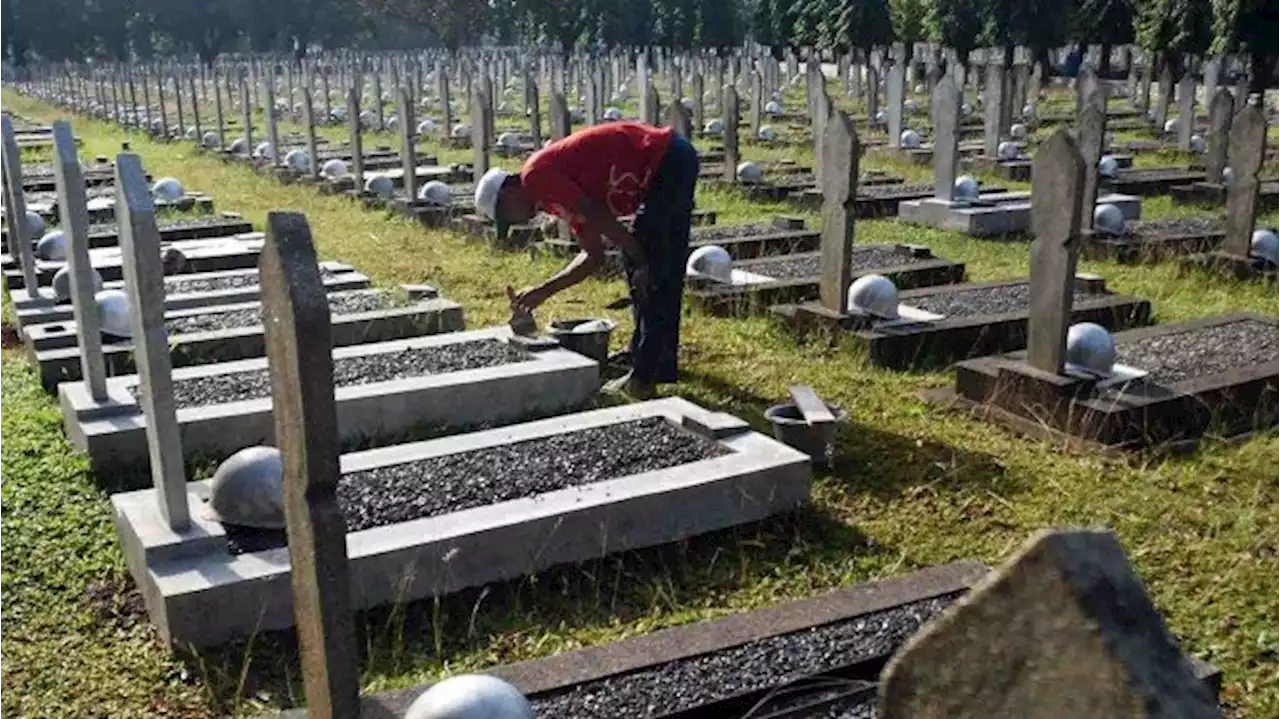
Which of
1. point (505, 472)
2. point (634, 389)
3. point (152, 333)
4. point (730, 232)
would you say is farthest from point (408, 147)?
point (152, 333)

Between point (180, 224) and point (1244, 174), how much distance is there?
8.38 metres

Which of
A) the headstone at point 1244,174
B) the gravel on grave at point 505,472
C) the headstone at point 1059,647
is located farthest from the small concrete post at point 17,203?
the headstone at point 1059,647

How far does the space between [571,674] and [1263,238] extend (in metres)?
7.70

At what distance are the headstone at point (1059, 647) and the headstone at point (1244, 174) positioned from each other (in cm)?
829

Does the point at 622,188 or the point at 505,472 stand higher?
the point at 622,188

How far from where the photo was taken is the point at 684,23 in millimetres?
45531

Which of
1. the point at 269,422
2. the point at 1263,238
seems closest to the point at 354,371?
the point at 269,422

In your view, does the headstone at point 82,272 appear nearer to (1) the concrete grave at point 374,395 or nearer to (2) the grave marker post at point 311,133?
(1) the concrete grave at point 374,395

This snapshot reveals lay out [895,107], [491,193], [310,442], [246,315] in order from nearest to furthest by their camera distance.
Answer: [310,442]
[491,193]
[246,315]
[895,107]

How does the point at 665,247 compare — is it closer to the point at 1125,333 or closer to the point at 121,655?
the point at 1125,333

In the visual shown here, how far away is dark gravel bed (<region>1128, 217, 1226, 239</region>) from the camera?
10648 mm

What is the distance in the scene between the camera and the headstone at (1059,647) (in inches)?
32.9

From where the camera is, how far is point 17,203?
8164 millimetres

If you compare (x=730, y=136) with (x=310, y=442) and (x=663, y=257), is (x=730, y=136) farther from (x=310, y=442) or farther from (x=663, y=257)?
(x=310, y=442)
